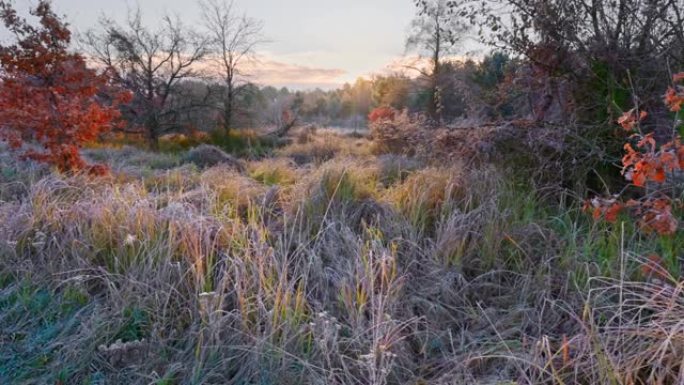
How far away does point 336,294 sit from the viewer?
9.46 ft

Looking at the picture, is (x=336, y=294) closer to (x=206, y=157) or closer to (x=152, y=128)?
(x=206, y=157)

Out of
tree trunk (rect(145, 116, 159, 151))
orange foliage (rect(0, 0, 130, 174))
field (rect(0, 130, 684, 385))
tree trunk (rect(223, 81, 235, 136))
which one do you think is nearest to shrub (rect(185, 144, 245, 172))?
orange foliage (rect(0, 0, 130, 174))

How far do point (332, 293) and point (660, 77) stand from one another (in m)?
3.73

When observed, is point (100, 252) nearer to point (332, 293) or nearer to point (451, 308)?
point (332, 293)

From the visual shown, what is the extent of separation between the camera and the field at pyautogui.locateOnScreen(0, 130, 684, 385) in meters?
2.32

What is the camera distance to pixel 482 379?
2250mm

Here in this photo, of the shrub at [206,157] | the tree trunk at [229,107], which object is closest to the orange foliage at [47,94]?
the shrub at [206,157]

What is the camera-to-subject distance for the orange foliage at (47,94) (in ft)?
21.7

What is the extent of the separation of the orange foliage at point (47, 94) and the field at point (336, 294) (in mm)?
2784

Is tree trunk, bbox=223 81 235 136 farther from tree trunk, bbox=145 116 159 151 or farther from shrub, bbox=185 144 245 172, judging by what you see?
shrub, bbox=185 144 245 172

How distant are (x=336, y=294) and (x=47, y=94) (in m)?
5.94

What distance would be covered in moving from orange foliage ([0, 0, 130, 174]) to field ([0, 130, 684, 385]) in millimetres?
2784

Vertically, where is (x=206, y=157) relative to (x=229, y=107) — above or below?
below

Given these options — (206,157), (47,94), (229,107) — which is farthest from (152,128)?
(47,94)
